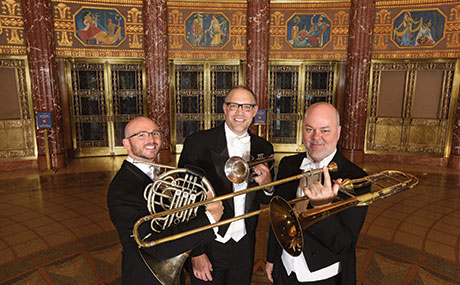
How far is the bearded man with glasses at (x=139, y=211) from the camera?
5.48ft

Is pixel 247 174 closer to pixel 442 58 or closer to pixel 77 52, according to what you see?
pixel 77 52

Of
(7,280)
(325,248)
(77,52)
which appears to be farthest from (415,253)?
(77,52)

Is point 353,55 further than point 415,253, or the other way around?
point 353,55

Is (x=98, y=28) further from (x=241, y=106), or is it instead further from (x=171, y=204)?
(x=171, y=204)

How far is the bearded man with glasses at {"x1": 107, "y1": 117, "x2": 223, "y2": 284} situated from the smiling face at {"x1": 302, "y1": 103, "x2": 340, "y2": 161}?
72 centimetres

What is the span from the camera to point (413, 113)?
8.27m

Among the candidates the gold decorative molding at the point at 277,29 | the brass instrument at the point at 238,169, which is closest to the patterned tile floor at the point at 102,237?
the brass instrument at the point at 238,169

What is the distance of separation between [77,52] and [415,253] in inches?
348

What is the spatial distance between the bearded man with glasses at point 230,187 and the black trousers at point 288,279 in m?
0.39

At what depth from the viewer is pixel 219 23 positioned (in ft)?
27.9

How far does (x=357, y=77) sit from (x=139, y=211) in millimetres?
7625

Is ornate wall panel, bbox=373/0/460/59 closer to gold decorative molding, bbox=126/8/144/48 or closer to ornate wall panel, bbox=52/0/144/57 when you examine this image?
gold decorative molding, bbox=126/8/144/48

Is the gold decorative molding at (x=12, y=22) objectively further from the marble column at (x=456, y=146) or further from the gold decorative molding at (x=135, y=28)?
the marble column at (x=456, y=146)

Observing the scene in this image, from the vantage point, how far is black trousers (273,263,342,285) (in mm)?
1819
